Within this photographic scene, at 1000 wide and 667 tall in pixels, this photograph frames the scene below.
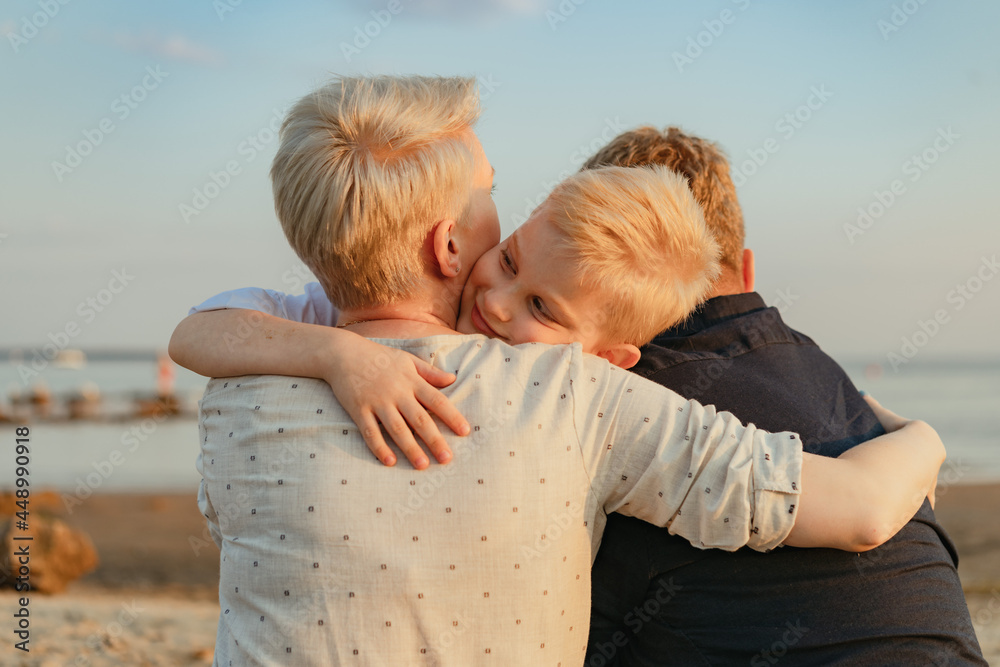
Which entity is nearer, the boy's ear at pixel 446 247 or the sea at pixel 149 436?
the boy's ear at pixel 446 247

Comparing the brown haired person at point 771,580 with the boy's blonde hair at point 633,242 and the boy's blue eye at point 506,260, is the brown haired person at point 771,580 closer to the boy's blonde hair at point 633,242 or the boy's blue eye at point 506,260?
the boy's blonde hair at point 633,242

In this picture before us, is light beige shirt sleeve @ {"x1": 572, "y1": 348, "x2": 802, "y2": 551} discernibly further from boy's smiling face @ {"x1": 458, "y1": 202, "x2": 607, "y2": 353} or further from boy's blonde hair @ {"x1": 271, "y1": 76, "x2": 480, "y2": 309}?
boy's blonde hair @ {"x1": 271, "y1": 76, "x2": 480, "y2": 309}

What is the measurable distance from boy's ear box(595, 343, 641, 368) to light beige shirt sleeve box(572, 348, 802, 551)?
1.15 ft

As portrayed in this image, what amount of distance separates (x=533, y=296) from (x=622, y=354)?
0.25 m

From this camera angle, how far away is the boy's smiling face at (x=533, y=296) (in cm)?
172

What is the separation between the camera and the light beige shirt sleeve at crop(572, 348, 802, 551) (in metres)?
1.39

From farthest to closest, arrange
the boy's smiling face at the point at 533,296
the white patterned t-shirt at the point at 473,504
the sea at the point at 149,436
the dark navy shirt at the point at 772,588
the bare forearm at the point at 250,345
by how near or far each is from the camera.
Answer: the sea at the point at 149,436 → the boy's smiling face at the point at 533,296 → the dark navy shirt at the point at 772,588 → the bare forearm at the point at 250,345 → the white patterned t-shirt at the point at 473,504

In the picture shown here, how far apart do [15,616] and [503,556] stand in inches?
214

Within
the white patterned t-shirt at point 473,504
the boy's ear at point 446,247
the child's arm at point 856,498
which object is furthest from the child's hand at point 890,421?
the boy's ear at point 446,247

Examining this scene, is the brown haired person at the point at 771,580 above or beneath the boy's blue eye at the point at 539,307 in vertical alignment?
beneath

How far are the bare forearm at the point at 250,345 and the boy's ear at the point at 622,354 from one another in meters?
0.62

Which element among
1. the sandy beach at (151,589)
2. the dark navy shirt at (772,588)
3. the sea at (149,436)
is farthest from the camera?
the sea at (149,436)

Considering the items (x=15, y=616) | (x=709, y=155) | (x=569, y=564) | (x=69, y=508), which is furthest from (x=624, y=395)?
(x=69, y=508)

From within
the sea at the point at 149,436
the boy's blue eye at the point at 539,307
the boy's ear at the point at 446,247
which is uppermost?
the boy's ear at the point at 446,247
